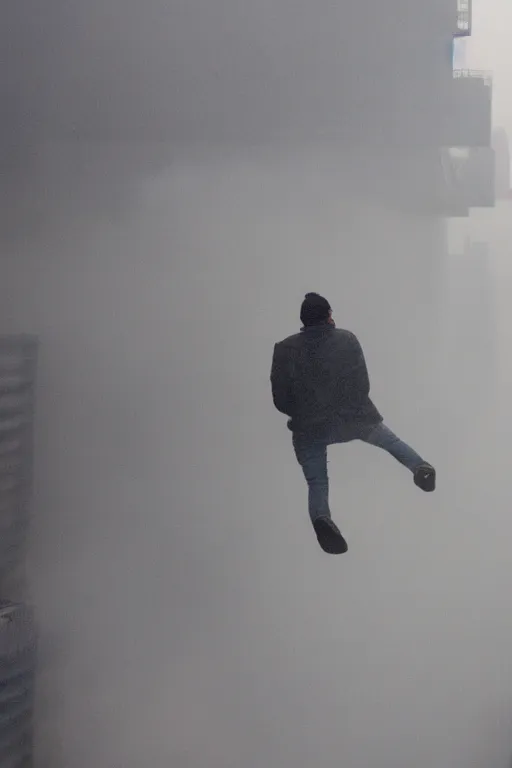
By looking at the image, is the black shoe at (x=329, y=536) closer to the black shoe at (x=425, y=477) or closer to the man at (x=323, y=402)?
the man at (x=323, y=402)

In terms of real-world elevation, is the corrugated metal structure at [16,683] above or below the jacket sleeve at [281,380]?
below

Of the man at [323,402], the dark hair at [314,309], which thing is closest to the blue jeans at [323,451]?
the man at [323,402]

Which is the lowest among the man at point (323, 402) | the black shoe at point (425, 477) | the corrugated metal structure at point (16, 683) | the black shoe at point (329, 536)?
the corrugated metal structure at point (16, 683)

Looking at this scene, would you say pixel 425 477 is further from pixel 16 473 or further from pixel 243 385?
pixel 16 473

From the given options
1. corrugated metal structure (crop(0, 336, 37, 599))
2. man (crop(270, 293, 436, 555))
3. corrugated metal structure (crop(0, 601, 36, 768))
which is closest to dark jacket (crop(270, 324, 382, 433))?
man (crop(270, 293, 436, 555))

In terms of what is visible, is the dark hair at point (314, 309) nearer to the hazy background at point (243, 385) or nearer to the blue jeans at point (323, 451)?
the hazy background at point (243, 385)

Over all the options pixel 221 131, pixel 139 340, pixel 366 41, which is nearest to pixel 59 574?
pixel 139 340

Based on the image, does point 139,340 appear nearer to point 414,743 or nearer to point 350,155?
point 350,155
